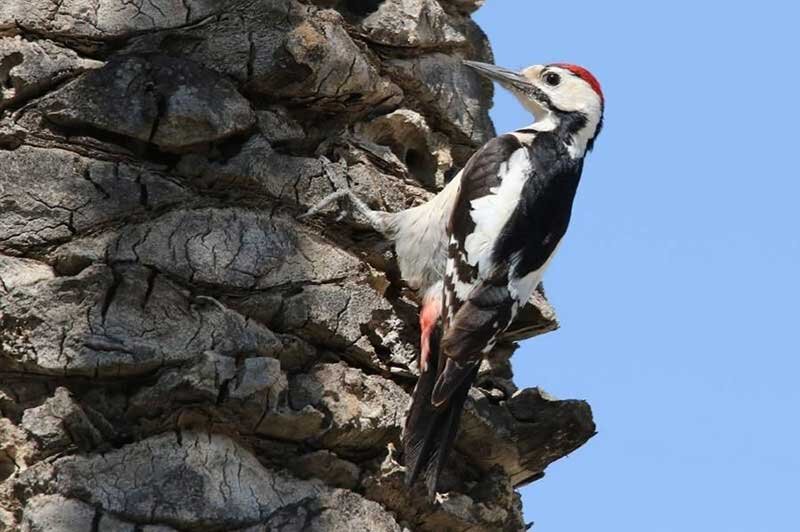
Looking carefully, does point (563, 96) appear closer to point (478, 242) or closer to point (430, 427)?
point (478, 242)

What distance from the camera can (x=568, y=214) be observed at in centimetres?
431

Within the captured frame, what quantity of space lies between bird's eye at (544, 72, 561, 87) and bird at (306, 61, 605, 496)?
6 cm

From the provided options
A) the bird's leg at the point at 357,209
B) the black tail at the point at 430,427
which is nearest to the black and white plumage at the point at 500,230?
the black tail at the point at 430,427

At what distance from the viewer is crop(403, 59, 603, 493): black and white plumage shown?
3182 mm

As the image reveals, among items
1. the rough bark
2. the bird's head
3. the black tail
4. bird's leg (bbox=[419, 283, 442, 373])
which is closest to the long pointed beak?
the bird's head

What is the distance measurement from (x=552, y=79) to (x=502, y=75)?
2.01 feet

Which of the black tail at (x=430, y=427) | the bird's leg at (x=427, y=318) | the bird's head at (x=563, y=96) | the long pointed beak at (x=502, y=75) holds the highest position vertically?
the bird's head at (x=563, y=96)

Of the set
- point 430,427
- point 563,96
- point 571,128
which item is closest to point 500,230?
point 571,128

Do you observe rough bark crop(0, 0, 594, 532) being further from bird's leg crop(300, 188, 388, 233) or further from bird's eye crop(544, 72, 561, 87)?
bird's eye crop(544, 72, 561, 87)

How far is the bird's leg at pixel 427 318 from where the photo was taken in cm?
334

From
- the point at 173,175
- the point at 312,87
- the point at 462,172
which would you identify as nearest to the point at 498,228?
the point at 462,172

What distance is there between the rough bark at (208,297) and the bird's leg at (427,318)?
33 millimetres

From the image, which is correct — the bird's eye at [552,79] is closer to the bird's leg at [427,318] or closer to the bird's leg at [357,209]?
the bird's leg at [427,318]

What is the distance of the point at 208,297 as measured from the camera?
9.46 feet
